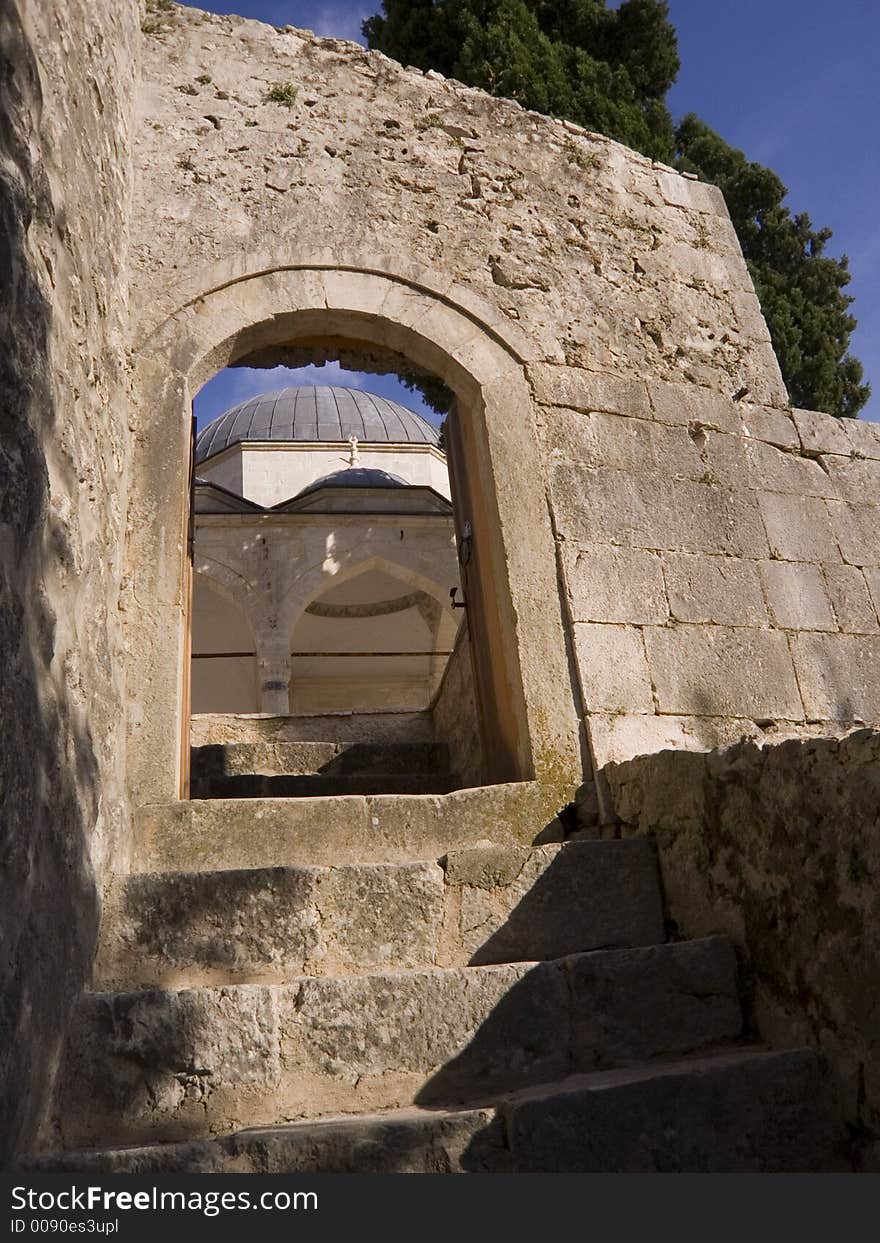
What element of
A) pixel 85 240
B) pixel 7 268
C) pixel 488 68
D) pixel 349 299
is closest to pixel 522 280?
pixel 349 299

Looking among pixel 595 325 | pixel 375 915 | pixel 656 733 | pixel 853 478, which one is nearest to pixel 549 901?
pixel 375 915

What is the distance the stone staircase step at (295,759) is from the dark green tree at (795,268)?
844 centimetres

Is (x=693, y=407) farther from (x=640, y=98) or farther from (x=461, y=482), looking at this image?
(x=640, y=98)

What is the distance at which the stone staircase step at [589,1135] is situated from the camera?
2.04 metres

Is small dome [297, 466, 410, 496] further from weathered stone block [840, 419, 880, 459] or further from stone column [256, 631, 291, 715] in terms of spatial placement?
weathered stone block [840, 419, 880, 459]

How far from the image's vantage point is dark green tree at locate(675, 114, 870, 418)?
11.7m

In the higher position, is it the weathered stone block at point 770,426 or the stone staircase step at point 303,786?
the weathered stone block at point 770,426

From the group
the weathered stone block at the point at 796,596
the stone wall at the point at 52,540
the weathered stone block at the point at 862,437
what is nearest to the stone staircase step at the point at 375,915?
the stone wall at the point at 52,540

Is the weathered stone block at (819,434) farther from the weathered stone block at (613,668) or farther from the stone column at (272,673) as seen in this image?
the stone column at (272,673)

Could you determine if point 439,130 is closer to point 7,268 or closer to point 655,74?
point 7,268

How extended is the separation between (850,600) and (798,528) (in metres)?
0.44

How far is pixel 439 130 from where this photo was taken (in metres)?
5.06

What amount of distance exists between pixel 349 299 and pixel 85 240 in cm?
146

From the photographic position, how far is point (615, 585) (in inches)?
163
